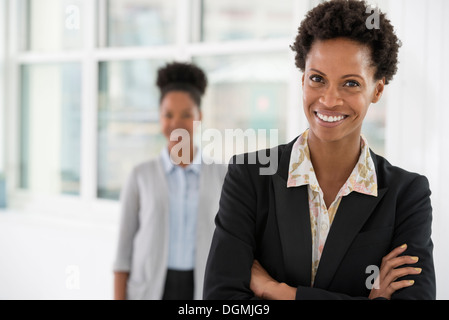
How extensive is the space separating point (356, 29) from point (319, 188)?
1.25ft

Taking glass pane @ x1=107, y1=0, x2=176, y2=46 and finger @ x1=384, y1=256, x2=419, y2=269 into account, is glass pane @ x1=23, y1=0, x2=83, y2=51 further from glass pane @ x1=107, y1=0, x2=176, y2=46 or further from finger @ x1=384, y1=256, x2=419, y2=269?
finger @ x1=384, y1=256, x2=419, y2=269

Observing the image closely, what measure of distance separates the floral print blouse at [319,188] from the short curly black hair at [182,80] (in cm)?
98

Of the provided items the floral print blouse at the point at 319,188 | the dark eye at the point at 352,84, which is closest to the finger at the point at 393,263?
the floral print blouse at the point at 319,188

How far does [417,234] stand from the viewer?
1181 millimetres

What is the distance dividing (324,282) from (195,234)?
0.89m

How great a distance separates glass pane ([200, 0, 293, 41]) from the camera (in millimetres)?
2562

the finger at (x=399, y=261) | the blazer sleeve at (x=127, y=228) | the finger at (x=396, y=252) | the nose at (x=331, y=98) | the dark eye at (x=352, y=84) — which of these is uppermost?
the dark eye at (x=352, y=84)

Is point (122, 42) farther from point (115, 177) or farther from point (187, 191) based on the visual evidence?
point (187, 191)

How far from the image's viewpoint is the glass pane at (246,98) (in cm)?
254

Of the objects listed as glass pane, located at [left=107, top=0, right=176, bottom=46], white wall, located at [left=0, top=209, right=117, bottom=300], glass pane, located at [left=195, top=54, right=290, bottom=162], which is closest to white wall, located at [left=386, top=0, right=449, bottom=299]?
glass pane, located at [left=195, top=54, right=290, bottom=162]

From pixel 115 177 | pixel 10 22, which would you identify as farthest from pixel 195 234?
pixel 10 22

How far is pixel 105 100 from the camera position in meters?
3.21

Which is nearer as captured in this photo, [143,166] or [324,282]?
[324,282]

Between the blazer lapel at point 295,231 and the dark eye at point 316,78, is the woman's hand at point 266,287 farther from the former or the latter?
the dark eye at point 316,78
